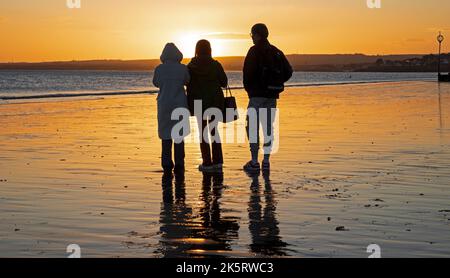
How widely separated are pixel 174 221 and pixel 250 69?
14.3 ft

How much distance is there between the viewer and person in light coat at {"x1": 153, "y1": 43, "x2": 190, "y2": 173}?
12.3 metres

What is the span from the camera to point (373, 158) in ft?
44.8

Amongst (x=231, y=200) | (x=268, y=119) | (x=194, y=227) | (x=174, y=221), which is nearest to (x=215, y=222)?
(x=194, y=227)

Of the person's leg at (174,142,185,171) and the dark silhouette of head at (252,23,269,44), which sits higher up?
the dark silhouette of head at (252,23,269,44)

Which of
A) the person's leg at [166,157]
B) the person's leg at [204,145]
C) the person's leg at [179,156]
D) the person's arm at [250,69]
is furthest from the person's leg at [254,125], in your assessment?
the person's leg at [166,157]

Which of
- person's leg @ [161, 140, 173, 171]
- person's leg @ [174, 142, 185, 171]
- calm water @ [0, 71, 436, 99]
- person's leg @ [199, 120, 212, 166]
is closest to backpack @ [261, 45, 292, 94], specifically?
person's leg @ [199, 120, 212, 166]

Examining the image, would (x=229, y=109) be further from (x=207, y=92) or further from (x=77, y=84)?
(x=77, y=84)

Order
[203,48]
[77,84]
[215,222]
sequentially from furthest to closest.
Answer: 1. [77,84]
2. [203,48]
3. [215,222]

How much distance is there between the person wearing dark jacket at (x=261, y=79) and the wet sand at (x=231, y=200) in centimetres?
70

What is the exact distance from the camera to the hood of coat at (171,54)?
40.4 feet

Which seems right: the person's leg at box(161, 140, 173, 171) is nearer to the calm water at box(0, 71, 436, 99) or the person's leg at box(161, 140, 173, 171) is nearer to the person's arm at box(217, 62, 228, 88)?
the person's arm at box(217, 62, 228, 88)

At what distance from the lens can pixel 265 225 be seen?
801 centimetres

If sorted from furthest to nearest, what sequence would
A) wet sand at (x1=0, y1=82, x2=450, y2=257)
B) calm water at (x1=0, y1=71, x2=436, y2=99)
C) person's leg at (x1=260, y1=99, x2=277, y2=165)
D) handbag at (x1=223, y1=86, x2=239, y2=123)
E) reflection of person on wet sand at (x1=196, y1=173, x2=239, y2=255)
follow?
calm water at (x1=0, y1=71, x2=436, y2=99)
handbag at (x1=223, y1=86, x2=239, y2=123)
person's leg at (x1=260, y1=99, x2=277, y2=165)
reflection of person on wet sand at (x1=196, y1=173, x2=239, y2=255)
wet sand at (x1=0, y1=82, x2=450, y2=257)

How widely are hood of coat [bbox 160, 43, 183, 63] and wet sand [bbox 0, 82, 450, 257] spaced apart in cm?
164
